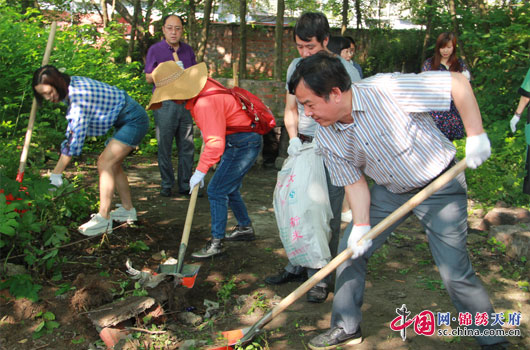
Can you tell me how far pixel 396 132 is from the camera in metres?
2.48

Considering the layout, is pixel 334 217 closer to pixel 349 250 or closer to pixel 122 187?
pixel 349 250

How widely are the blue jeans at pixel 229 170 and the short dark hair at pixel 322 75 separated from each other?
71.8 inches

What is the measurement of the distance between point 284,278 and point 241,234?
0.93 m

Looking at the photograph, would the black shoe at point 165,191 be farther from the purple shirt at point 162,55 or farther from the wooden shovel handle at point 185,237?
the wooden shovel handle at point 185,237

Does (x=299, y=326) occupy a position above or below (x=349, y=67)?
below

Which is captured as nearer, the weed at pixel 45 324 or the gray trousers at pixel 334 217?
the weed at pixel 45 324

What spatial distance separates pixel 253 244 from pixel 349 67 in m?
→ 1.85

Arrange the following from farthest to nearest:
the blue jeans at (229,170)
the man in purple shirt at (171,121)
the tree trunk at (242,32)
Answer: the tree trunk at (242,32), the man in purple shirt at (171,121), the blue jeans at (229,170)

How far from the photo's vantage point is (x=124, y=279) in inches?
148

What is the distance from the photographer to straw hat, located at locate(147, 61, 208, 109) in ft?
12.3

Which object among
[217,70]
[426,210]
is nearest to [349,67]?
[426,210]

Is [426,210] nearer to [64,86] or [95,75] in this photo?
[64,86]

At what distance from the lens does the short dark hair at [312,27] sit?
3492 millimetres
